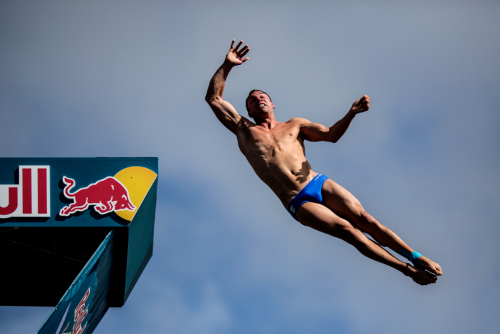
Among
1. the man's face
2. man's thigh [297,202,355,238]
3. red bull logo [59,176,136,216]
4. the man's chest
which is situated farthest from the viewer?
red bull logo [59,176,136,216]

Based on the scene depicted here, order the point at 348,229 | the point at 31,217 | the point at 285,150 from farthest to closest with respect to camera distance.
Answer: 1. the point at 31,217
2. the point at 285,150
3. the point at 348,229

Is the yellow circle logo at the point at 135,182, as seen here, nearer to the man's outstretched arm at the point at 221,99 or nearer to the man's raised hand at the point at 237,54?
the man's outstretched arm at the point at 221,99

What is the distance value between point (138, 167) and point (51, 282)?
4798mm

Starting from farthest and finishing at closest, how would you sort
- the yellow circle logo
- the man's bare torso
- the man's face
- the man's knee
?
1. the yellow circle logo
2. the man's face
3. the man's bare torso
4. the man's knee

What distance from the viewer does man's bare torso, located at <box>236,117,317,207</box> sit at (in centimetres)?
955

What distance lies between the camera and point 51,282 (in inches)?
666

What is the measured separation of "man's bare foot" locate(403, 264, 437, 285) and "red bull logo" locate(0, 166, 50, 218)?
8886mm

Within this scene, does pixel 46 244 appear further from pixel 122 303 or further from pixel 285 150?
pixel 285 150

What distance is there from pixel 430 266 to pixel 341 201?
1.63 metres

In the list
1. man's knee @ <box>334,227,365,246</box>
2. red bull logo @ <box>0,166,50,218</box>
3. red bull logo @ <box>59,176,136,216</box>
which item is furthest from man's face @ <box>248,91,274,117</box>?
red bull logo @ <box>0,166,50,218</box>

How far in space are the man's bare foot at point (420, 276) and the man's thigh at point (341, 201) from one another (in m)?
1.10

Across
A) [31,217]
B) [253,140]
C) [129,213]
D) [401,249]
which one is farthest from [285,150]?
[31,217]

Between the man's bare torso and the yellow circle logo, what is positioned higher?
the man's bare torso

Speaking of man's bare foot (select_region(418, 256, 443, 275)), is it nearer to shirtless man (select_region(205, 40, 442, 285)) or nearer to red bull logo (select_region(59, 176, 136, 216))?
shirtless man (select_region(205, 40, 442, 285))
